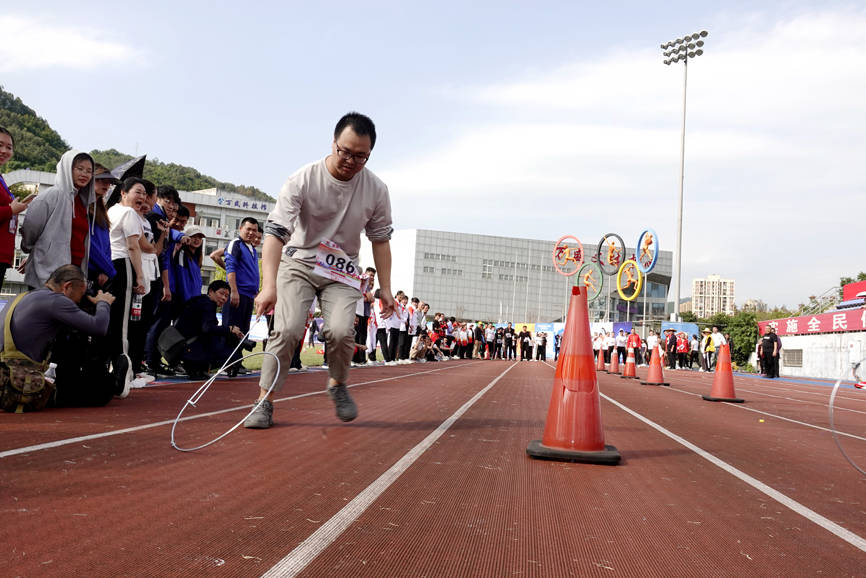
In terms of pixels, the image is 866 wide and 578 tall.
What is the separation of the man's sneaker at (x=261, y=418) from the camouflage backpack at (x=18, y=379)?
5.42 ft

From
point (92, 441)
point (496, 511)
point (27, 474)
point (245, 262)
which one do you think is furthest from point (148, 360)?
point (496, 511)

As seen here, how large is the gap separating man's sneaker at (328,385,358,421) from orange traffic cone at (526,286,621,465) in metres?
1.30

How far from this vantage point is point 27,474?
10.5 feet

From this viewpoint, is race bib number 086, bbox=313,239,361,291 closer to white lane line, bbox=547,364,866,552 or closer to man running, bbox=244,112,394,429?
man running, bbox=244,112,394,429

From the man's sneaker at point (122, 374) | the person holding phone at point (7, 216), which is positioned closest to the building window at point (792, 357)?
the man's sneaker at point (122, 374)

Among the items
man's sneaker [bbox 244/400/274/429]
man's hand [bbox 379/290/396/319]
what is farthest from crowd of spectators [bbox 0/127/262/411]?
man's hand [bbox 379/290/396/319]

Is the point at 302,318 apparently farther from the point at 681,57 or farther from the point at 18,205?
the point at 681,57

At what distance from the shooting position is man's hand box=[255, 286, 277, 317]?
4297 millimetres

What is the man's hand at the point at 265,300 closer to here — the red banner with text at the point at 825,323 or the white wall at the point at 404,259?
the red banner with text at the point at 825,323

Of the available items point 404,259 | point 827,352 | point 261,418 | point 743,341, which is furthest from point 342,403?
point 404,259

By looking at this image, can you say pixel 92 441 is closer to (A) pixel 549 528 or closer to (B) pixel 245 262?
(A) pixel 549 528

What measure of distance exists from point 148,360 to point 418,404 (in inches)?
160

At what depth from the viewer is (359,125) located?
460cm

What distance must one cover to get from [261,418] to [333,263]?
1.25 m
